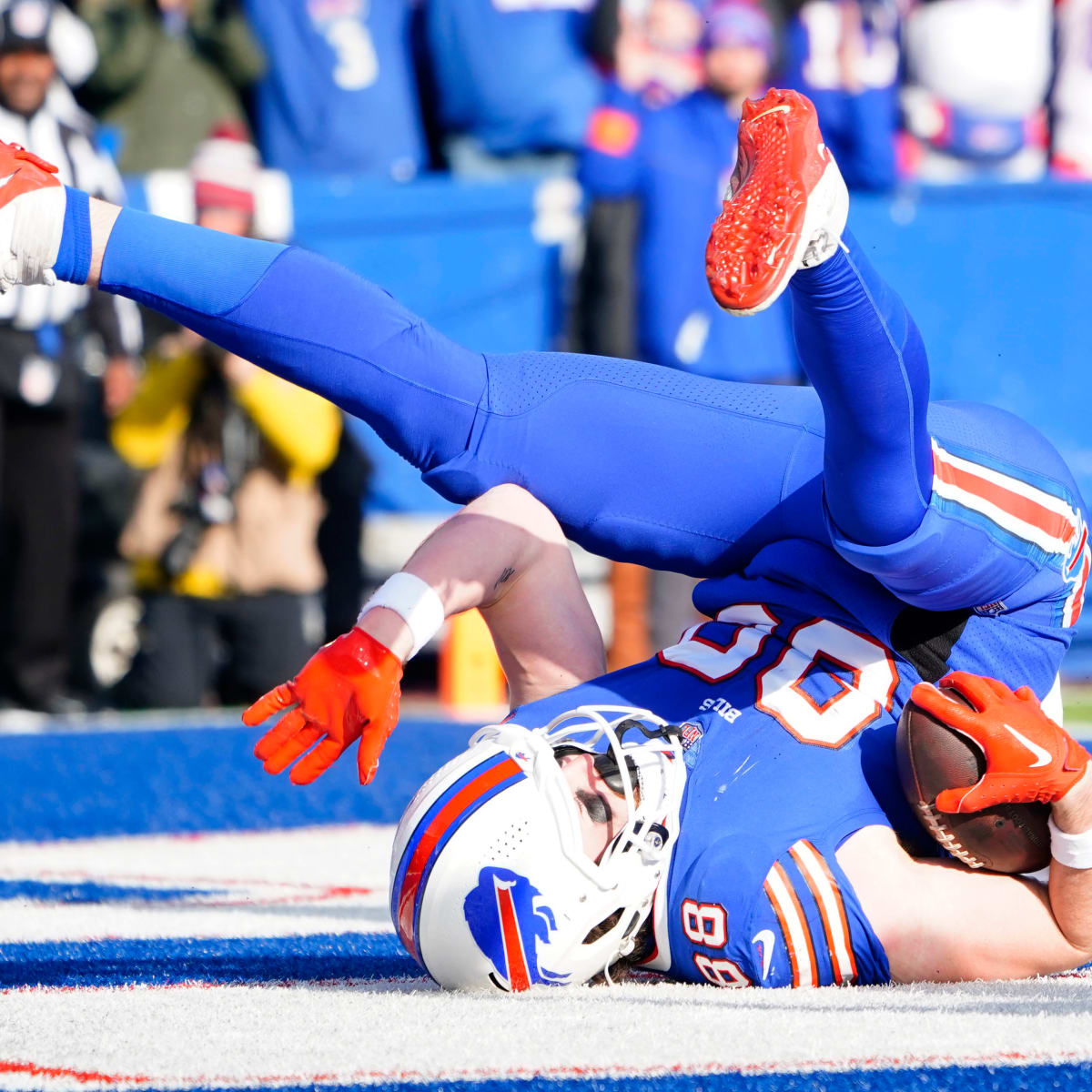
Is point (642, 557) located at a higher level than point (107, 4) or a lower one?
lower

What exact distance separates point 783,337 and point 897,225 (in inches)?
22.7

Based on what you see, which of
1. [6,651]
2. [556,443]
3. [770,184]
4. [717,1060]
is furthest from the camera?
[6,651]

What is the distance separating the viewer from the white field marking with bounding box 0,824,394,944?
100 inches

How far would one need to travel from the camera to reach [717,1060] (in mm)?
1574

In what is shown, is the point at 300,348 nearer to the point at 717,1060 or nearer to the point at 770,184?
the point at 770,184

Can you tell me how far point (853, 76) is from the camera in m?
6.42

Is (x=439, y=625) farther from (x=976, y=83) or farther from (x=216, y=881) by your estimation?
(x=976, y=83)

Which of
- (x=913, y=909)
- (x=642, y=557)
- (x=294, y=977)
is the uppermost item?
(x=642, y=557)

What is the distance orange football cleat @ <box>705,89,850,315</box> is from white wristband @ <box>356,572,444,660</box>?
0.46 metres

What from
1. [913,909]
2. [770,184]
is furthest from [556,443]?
[913,909]

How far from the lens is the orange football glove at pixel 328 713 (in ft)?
6.19

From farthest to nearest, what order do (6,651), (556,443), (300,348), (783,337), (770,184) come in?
1. (783,337)
2. (6,651)
3. (556,443)
4. (300,348)
5. (770,184)

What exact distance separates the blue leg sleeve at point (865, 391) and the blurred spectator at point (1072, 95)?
5.03m

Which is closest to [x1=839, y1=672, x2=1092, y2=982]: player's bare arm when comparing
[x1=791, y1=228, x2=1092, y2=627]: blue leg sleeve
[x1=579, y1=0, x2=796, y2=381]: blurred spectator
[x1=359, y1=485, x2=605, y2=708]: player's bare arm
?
[x1=791, y1=228, x2=1092, y2=627]: blue leg sleeve
